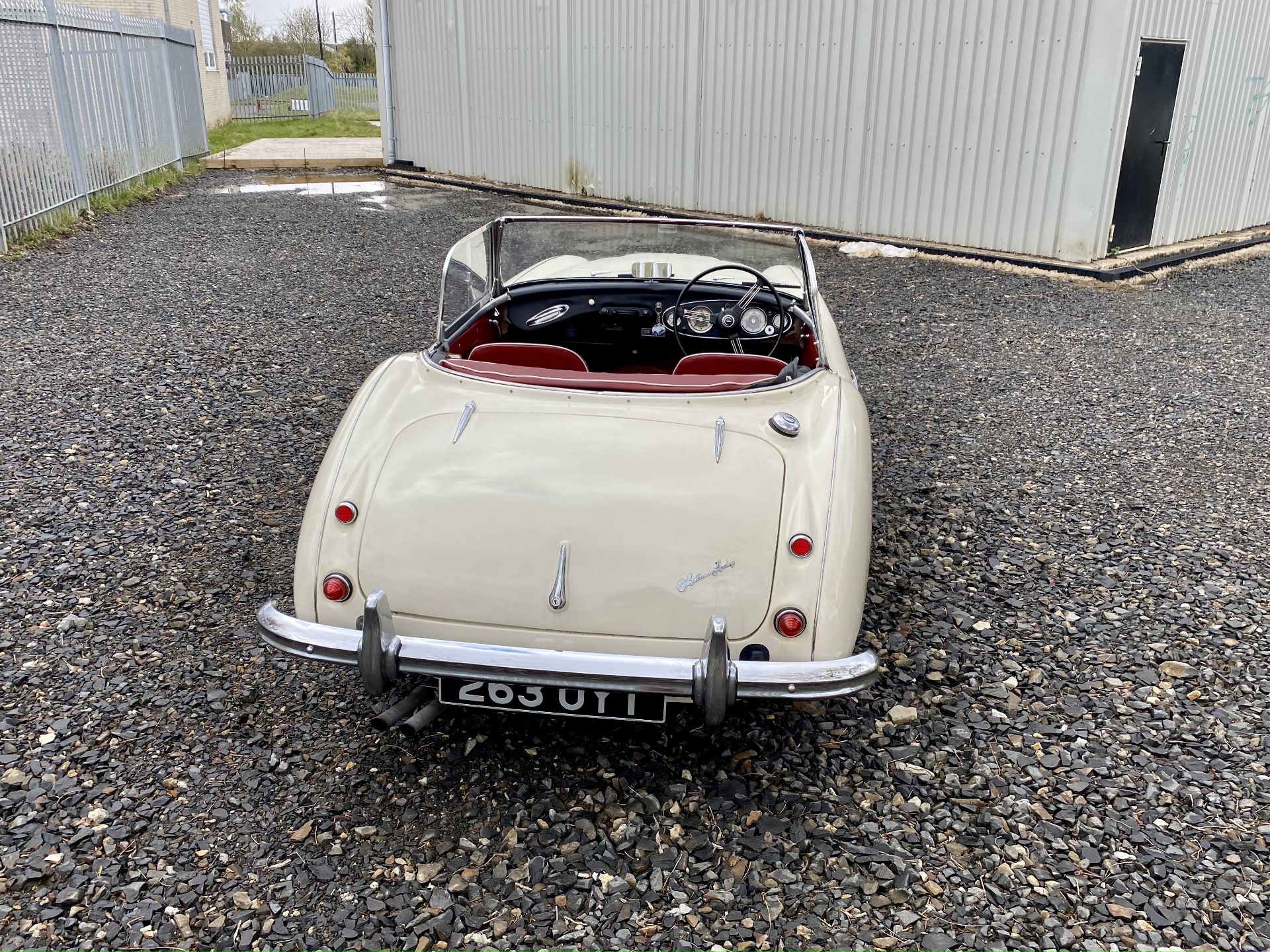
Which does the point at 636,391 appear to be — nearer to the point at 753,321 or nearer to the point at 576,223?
the point at 753,321

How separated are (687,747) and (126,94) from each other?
14185 millimetres

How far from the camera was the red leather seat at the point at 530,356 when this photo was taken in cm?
343

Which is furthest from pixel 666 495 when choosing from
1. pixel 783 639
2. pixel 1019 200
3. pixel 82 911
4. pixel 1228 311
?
pixel 1019 200

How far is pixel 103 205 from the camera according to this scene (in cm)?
1177

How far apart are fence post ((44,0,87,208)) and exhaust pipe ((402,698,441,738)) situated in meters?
10.9

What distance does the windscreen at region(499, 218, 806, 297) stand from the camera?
395 centimetres

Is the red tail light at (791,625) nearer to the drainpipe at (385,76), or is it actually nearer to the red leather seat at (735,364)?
the red leather seat at (735,364)

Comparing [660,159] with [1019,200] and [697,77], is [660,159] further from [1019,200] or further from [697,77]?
[1019,200]

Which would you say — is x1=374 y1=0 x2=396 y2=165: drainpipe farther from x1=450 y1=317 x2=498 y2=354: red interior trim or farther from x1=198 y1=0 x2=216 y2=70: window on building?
x1=198 y1=0 x2=216 y2=70: window on building

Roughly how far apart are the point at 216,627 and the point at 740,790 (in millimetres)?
2002

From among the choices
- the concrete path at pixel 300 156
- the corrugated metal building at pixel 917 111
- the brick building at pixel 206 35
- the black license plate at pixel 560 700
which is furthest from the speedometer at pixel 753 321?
the brick building at pixel 206 35

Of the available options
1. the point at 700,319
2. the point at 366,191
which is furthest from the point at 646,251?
the point at 366,191

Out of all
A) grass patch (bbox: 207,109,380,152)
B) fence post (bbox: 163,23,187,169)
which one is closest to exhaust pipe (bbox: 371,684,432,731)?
fence post (bbox: 163,23,187,169)

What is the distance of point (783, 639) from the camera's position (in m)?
2.46
